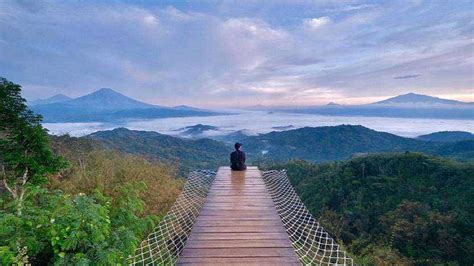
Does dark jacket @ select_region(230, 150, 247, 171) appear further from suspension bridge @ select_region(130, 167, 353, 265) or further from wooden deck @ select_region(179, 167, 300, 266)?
Result: wooden deck @ select_region(179, 167, 300, 266)

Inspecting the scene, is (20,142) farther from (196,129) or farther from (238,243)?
(196,129)

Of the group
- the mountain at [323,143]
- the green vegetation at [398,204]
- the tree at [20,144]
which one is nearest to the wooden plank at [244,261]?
the tree at [20,144]

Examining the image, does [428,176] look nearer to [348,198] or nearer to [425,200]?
[425,200]

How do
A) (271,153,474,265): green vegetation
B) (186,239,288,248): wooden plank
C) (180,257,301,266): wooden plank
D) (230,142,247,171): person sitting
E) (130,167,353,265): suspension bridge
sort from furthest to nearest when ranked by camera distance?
(271,153,474,265): green vegetation
(230,142,247,171): person sitting
(186,239,288,248): wooden plank
(130,167,353,265): suspension bridge
(180,257,301,266): wooden plank

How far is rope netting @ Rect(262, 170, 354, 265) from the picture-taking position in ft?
8.92

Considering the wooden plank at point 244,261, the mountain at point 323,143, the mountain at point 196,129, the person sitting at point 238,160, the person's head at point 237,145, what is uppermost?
the person's head at point 237,145

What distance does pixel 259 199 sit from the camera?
3.97 m

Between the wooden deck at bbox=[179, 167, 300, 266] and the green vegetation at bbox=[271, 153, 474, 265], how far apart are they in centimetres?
380

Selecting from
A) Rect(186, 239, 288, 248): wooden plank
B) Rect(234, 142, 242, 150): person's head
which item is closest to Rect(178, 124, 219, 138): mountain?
Rect(234, 142, 242, 150): person's head

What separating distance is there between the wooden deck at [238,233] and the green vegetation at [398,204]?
3799mm

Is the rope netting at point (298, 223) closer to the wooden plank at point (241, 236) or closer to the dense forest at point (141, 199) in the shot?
the wooden plank at point (241, 236)

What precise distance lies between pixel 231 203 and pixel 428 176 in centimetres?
2193

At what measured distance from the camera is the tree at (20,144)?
3711 mm

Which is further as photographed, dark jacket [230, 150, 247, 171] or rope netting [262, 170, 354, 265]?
dark jacket [230, 150, 247, 171]
